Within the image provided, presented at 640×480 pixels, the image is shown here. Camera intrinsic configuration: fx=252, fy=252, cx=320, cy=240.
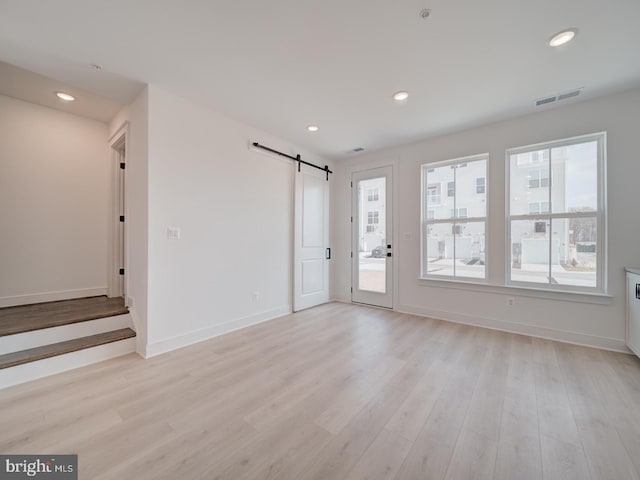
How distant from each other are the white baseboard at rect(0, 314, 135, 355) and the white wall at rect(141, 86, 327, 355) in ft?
2.02

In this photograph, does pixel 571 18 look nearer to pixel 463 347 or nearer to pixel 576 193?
pixel 576 193

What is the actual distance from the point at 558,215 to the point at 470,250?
1071 mm

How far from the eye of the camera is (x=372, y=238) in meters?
4.72

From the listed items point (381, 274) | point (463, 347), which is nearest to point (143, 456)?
point (463, 347)

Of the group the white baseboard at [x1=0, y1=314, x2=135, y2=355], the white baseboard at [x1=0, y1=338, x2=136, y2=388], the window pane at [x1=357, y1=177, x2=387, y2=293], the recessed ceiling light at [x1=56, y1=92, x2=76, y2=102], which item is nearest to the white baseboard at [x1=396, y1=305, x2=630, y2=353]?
the window pane at [x1=357, y1=177, x2=387, y2=293]

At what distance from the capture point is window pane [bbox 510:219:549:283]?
326 cm

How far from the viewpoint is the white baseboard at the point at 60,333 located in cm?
231

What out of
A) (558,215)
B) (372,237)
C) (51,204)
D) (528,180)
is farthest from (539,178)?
(51,204)

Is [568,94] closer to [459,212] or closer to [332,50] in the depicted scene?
[459,212]

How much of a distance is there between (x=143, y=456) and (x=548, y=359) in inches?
141

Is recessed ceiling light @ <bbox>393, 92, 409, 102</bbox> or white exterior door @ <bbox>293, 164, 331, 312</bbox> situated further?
white exterior door @ <bbox>293, 164, 331, 312</bbox>

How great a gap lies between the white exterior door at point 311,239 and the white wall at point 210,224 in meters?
0.26

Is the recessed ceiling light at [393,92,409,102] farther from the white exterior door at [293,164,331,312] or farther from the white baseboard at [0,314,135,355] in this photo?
the white baseboard at [0,314,135,355]

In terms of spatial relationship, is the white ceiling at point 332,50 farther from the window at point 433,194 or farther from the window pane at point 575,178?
the window at point 433,194
